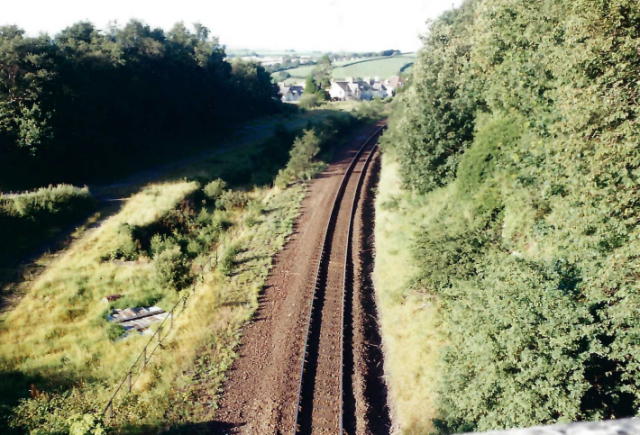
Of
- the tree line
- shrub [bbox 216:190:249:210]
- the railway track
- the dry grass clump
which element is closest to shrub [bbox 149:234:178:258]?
the dry grass clump

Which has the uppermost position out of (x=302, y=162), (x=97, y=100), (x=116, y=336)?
(x=97, y=100)

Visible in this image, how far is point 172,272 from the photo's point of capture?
18.8 meters

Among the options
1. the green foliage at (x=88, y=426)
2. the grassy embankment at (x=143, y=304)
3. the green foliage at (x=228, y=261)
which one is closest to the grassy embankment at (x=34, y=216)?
the grassy embankment at (x=143, y=304)

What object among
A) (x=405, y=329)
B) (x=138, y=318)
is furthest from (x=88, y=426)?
(x=405, y=329)

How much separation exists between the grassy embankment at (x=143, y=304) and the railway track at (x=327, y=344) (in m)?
2.45

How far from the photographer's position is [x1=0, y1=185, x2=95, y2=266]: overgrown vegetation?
22.6 m

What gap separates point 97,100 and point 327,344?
3372 cm

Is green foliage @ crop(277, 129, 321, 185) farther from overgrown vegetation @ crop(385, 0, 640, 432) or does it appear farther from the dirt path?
overgrown vegetation @ crop(385, 0, 640, 432)

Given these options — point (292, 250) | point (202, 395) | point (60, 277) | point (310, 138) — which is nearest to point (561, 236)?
point (202, 395)

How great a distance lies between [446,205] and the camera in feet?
66.7

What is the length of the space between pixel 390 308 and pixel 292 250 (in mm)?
6623

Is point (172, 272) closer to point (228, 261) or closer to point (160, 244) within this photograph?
point (228, 261)

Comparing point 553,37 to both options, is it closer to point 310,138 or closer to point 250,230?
point 250,230

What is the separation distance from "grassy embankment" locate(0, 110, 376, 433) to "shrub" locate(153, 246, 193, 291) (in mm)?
55
